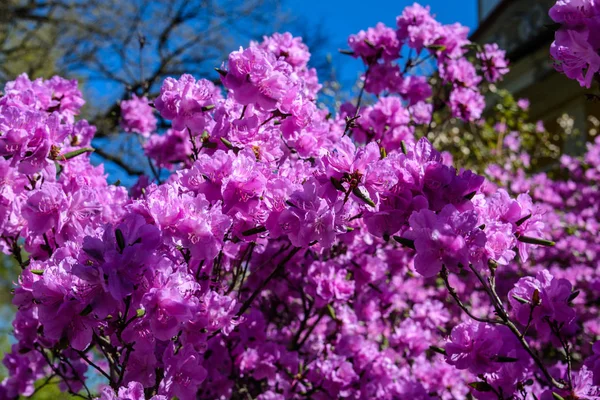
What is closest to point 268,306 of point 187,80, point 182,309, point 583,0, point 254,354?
point 254,354

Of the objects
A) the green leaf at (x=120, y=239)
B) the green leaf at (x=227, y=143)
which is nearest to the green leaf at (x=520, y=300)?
the green leaf at (x=227, y=143)

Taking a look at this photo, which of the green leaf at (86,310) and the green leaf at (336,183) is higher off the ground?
the green leaf at (336,183)

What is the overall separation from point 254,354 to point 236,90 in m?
1.38

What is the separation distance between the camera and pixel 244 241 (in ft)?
6.62

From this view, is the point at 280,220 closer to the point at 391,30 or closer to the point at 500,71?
the point at 391,30

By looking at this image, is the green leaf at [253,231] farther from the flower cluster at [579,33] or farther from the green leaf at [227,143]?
the flower cluster at [579,33]

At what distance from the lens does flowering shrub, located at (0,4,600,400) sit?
1.42 m

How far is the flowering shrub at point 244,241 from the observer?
4.67 ft

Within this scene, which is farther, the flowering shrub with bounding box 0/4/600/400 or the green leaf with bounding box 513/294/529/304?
the green leaf with bounding box 513/294/529/304

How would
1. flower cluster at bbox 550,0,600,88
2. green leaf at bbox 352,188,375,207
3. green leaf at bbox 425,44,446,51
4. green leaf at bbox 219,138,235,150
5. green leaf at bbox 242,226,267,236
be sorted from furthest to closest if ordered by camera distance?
green leaf at bbox 425,44,446,51, green leaf at bbox 219,138,235,150, green leaf at bbox 242,226,267,236, green leaf at bbox 352,188,375,207, flower cluster at bbox 550,0,600,88

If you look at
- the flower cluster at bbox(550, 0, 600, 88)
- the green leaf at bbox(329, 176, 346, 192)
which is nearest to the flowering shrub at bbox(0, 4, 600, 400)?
the green leaf at bbox(329, 176, 346, 192)

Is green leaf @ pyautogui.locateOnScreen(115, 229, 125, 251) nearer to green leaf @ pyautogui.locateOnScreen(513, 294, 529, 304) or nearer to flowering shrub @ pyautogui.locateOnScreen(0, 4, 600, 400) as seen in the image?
flowering shrub @ pyautogui.locateOnScreen(0, 4, 600, 400)

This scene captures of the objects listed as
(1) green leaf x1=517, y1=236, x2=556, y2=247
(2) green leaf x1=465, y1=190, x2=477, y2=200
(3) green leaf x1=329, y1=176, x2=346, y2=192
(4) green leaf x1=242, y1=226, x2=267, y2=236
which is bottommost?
(1) green leaf x1=517, y1=236, x2=556, y2=247

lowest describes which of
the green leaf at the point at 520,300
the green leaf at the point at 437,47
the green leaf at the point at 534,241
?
the green leaf at the point at 520,300
